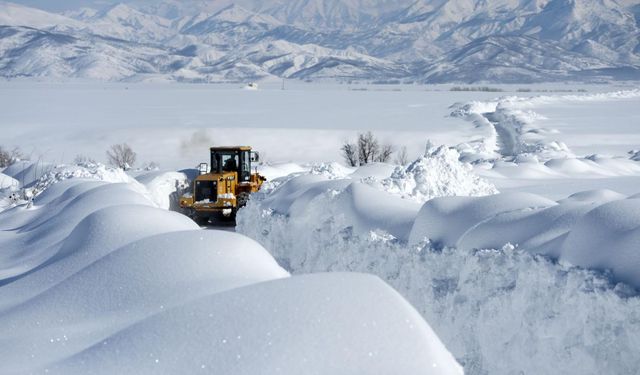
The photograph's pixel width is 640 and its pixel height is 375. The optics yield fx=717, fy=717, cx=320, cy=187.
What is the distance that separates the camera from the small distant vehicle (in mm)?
19156

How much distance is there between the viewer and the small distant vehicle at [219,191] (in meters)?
19.2

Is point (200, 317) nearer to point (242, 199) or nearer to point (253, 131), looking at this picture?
point (242, 199)

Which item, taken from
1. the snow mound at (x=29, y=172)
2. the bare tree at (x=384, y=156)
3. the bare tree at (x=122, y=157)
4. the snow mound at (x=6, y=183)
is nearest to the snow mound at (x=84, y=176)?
the snow mound at (x=6, y=183)

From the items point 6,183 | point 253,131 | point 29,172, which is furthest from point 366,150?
point 6,183

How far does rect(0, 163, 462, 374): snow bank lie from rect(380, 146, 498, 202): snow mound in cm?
889

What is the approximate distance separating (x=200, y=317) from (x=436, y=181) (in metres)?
11.8

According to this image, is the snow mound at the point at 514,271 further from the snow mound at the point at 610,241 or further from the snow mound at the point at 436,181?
the snow mound at the point at 436,181

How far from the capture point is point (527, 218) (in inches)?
343

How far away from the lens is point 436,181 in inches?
620

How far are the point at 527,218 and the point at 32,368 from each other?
19.9 feet

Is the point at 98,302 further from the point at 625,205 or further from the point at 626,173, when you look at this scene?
the point at 626,173

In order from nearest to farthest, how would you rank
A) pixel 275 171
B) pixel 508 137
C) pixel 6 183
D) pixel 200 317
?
pixel 200 317
pixel 6 183
pixel 275 171
pixel 508 137

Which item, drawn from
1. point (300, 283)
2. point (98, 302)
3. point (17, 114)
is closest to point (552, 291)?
point (300, 283)

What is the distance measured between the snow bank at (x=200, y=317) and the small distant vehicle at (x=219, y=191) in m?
11.7
